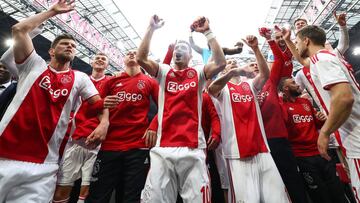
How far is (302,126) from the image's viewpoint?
356cm

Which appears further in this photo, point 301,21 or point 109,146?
point 301,21

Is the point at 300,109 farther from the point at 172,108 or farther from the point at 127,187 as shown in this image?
the point at 127,187

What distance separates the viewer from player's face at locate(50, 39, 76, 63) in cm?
258

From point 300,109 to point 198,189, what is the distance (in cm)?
233

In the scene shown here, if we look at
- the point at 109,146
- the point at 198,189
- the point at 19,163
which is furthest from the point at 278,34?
the point at 19,163

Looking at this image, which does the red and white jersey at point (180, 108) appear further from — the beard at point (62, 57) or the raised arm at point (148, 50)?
the beard at point (62, 57)

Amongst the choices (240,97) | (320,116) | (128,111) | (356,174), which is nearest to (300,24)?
(320,116)

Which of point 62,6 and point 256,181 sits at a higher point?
point 62,6

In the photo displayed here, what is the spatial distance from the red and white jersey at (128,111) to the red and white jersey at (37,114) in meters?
0.59

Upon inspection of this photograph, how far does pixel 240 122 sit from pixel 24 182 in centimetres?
213

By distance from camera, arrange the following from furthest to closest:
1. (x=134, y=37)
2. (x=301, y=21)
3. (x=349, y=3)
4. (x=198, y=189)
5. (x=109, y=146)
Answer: (x=134, y=37) → (x=349, y=3) → (x=301, y=21) → (x=109, y=146) → (x=198, y=189)

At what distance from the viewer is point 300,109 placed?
3682 mm

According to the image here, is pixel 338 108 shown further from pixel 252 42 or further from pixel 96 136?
pixel 96 136

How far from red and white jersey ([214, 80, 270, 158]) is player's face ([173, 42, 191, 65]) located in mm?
596
